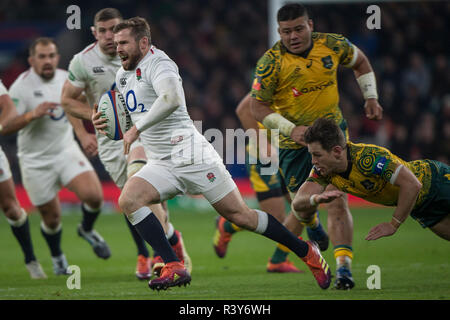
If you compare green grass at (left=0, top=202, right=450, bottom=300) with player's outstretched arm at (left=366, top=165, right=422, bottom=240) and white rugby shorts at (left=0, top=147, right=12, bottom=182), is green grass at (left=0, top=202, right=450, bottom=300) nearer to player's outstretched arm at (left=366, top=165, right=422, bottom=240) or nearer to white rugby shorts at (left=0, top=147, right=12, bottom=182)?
player's outstretched arm at (left=366, top=165, right=422, bottom=240)

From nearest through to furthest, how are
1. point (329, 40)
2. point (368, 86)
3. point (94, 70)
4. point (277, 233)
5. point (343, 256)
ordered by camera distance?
point (277, 233) < point (343, 256) < point (329, 40) < point (368, 86) < point (94, 70)

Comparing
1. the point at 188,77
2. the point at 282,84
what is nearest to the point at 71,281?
the point at 282,84

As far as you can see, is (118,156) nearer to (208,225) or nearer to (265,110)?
(265,110)

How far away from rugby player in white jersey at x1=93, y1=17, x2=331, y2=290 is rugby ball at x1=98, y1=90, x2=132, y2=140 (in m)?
0.08

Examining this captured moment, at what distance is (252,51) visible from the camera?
1981 centimetres

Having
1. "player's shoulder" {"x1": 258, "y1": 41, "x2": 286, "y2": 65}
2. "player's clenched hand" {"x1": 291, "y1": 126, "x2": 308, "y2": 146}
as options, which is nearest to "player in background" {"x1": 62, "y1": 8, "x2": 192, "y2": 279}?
"player's shoulder" {"x1": 258, "y1": 41, "x2": 286, "y2": 65}

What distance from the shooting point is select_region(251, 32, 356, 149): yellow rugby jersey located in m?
6.76

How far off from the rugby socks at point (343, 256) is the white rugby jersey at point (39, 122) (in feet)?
13.1

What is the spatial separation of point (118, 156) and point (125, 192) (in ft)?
6.56

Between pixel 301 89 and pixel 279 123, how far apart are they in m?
0.45

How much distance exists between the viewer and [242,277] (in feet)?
24.5

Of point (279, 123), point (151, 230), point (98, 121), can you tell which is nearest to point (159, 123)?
point (98, 121)

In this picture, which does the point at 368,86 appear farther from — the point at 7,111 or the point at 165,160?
the point at 7,111

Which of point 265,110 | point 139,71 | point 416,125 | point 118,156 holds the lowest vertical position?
point 416,125
